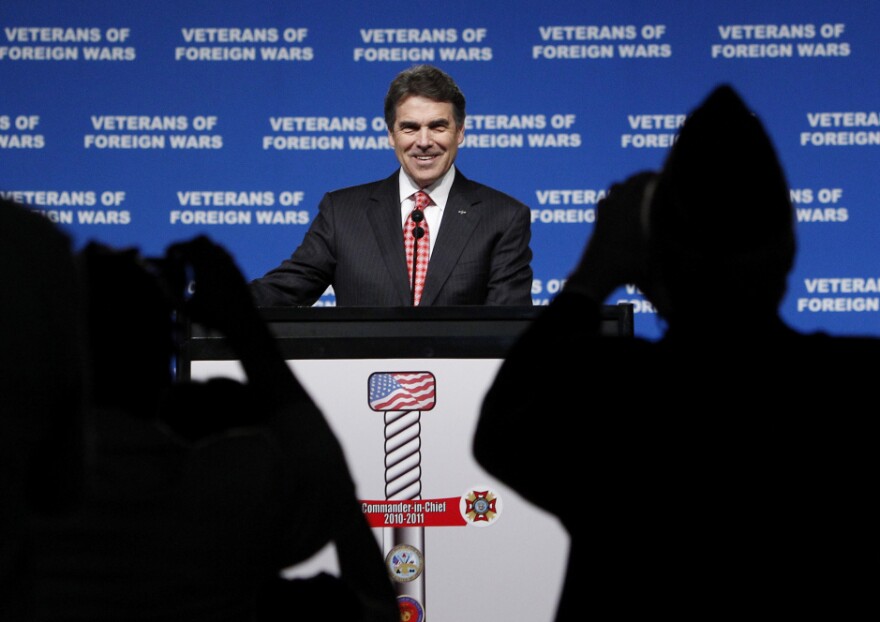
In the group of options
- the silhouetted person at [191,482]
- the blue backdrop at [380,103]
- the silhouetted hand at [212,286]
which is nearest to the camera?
the silhouetted person at [191,482]

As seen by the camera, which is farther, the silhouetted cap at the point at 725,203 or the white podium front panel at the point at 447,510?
the white podium front panel at the point at 447,510

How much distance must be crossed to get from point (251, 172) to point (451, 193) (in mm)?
1928

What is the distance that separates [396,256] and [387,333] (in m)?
1.05

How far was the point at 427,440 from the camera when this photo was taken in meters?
1.91

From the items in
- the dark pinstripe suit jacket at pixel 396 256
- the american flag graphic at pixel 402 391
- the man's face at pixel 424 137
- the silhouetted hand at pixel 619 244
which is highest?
the man's face at pixel 424 137

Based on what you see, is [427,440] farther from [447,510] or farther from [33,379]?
[33,379]

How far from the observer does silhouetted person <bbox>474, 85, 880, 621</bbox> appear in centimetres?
94

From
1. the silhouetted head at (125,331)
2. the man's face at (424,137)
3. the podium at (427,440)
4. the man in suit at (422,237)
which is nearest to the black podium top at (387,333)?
the podium at (427,440)

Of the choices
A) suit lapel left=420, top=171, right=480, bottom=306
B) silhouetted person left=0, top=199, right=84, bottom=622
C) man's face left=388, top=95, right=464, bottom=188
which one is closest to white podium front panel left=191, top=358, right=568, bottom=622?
suit lapel left=420, top=171, right=480, bottom=306

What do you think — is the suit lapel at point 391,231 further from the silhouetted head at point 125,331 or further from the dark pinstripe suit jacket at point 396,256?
the silhouetted head at point 125,331

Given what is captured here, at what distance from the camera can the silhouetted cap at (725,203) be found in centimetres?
97

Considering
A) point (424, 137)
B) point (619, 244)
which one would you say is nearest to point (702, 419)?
point (619, 244)

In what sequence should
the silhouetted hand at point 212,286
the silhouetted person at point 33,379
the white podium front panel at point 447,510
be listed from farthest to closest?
the white podium front panel at point 447,510, the silhouetted hand at point 212,286, the silhouetted person at point 33,379

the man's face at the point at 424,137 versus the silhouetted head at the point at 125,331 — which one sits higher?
the man's face at the point at 424,137
